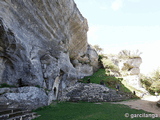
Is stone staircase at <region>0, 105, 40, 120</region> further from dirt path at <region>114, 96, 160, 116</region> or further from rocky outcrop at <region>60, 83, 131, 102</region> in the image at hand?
dirt path at <region>114, 96, 160, 116</region>

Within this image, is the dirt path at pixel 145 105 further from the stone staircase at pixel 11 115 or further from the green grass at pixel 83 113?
the stone staircase at pixel 11 115

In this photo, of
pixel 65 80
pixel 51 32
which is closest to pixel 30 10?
pixel 51 32

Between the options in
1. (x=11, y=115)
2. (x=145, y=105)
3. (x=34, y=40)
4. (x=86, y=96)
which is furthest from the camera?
(x=86, y=96)

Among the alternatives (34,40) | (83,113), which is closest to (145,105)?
(83,113)

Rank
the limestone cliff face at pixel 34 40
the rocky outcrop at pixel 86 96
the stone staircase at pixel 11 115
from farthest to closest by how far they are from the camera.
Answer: the rocky outcrop at pixel 86 96, the limestone cliff face at pixel 34 40, the stone staircase at pixel 11 115

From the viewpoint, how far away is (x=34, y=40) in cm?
1308

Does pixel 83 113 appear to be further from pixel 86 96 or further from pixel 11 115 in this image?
pixel 86 96

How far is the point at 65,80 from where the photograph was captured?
1881 centimetres

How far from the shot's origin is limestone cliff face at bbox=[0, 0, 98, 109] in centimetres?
983

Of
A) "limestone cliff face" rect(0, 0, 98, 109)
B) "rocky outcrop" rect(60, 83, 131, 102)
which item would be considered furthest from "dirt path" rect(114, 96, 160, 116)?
"limestone cliff face" rect(0, 0, 98, 109)

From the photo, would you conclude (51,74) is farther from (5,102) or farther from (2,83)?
(5,102)

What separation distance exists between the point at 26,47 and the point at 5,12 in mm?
3910

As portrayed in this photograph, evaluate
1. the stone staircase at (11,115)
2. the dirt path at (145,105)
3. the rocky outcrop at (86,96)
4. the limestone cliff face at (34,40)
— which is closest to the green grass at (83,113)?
the stone staircase at (11,115)

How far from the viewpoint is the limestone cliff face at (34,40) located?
9.83 metres
